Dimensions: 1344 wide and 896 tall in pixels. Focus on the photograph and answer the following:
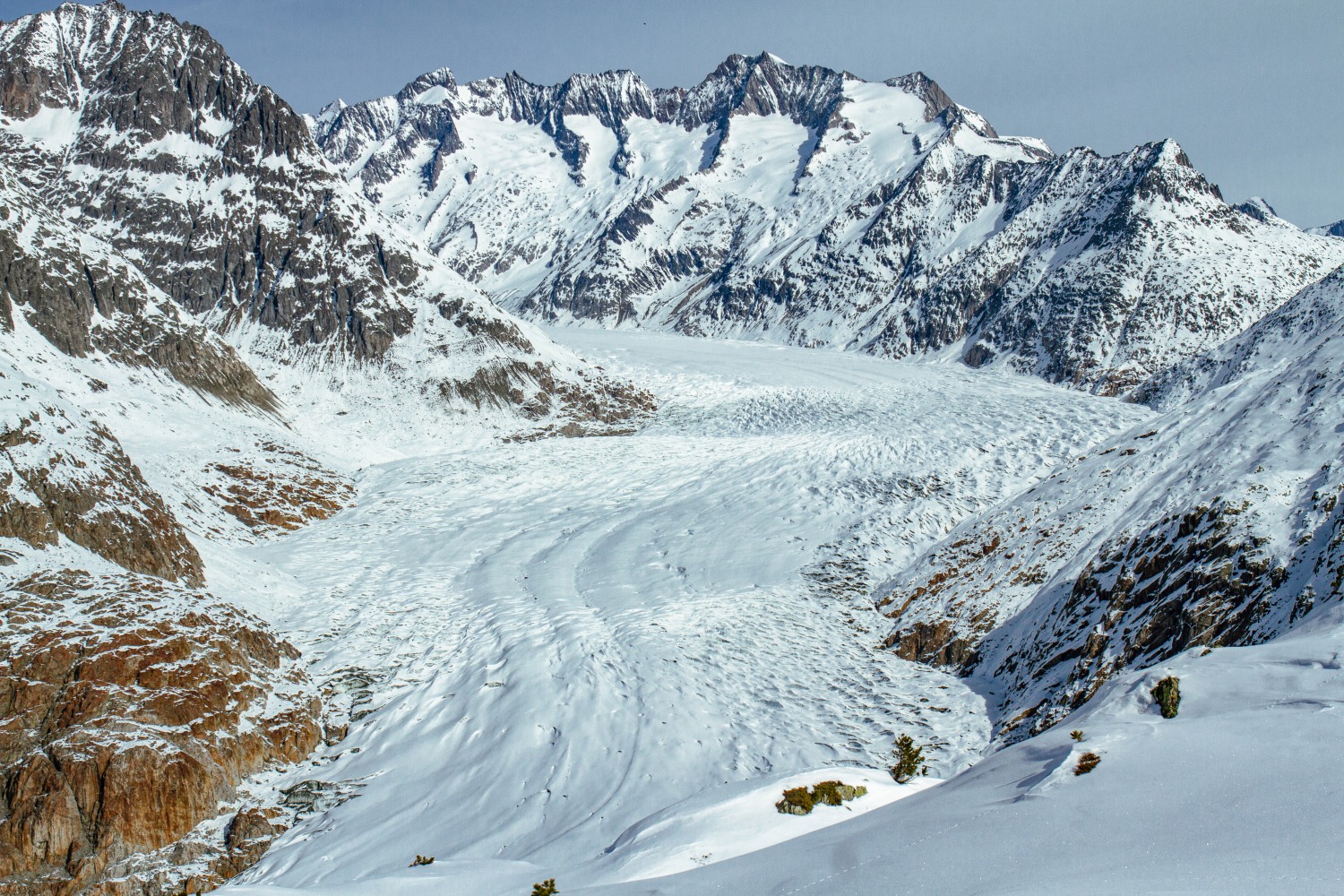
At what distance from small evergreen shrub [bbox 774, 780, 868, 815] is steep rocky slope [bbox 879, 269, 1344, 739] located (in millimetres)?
7239

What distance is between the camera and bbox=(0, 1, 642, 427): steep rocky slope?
63.0 meters

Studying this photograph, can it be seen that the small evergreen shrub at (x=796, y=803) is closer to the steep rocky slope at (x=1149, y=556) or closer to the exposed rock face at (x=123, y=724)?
the steep rocky slope at (x=1149, y=556)

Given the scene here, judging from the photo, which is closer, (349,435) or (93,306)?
(93,306)

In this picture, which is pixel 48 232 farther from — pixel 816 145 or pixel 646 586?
pixel 816 145

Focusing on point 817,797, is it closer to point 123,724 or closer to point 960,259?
point 123,724

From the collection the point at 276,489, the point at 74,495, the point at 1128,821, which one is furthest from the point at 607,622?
the point at 276,489

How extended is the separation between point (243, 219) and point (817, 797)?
2959 inches

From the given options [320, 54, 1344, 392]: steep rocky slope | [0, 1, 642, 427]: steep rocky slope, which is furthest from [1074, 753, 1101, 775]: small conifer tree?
Answer: [320, 54, 1344, 392]: steep rocky slope

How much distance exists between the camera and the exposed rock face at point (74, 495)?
19688 millimetres

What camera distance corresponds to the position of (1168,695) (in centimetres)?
Result: 811

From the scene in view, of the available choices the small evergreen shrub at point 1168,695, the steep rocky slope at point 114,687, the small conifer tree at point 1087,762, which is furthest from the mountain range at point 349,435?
the small conifer tree at point 1087,762

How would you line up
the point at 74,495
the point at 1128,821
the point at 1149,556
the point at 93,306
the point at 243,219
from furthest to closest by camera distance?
the point at 243,219, the point at 93,306, the point at 74,495, the point at 1149,556, the point at 1128,821

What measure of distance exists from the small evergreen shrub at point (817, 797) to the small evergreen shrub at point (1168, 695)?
3.29 meters

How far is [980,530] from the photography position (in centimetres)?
2575
